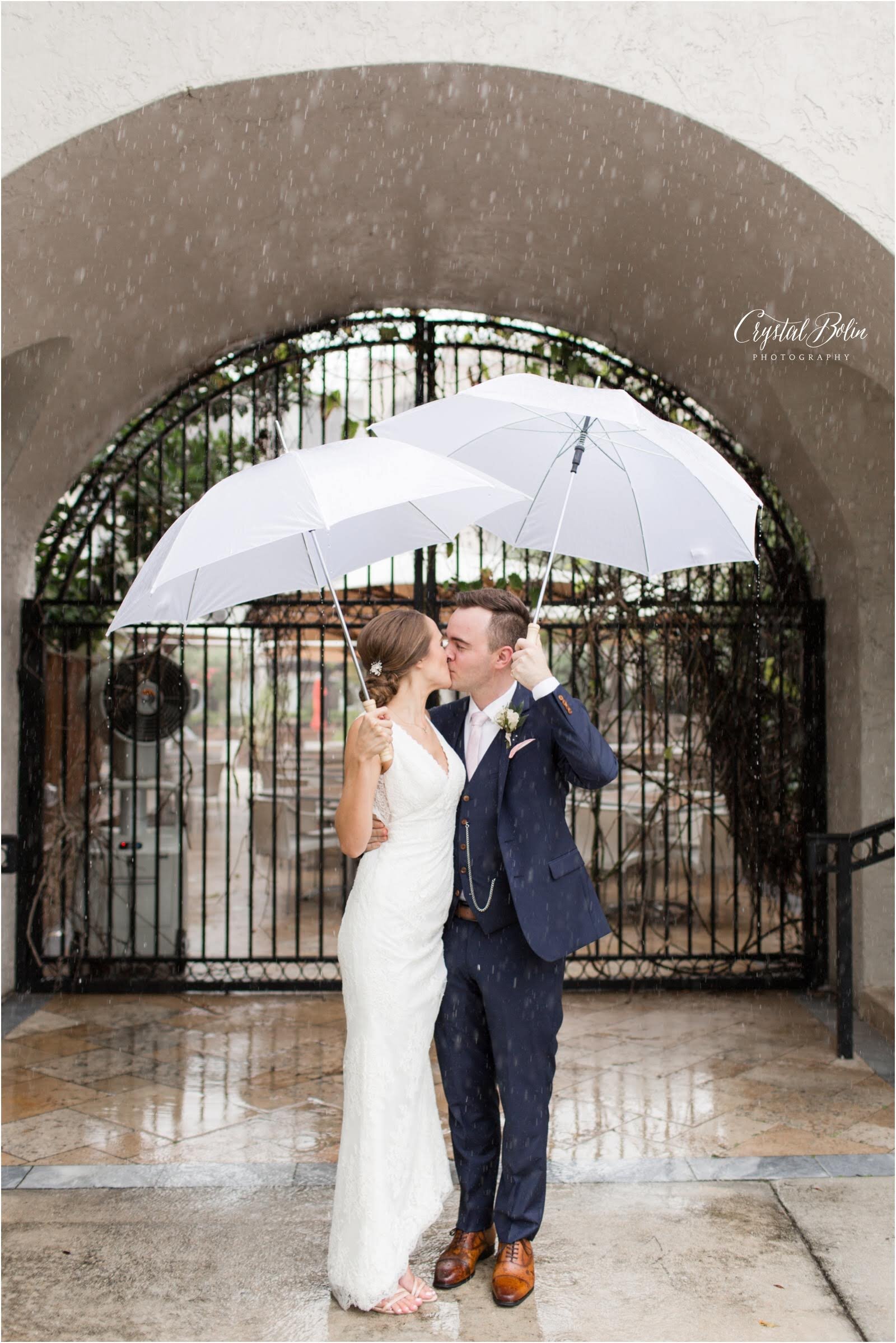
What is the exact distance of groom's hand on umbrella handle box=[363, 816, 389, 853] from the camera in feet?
10.9

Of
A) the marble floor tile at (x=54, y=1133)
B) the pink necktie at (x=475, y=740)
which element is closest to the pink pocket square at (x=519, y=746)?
the pink necktie at (x=475, y=740)

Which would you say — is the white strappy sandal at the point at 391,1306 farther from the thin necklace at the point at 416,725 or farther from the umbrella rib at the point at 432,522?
the umbrella rib at the point at 432,522

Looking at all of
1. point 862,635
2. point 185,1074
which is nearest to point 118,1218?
point 185,1074

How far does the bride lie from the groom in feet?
0.28

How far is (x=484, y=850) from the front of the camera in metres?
3.48

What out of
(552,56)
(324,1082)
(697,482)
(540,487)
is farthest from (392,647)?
(324,1082)

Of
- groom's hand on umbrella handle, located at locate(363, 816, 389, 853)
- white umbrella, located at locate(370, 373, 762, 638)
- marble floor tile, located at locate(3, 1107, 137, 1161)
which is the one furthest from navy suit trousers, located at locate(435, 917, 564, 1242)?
marble floor tile, located at locate(3, 1107, 137, 1161)

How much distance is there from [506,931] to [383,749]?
71 centimetres

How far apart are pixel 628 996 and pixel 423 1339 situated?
151 inches

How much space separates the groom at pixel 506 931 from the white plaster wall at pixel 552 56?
2027 mm

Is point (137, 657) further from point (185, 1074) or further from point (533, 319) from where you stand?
point (533, 319)

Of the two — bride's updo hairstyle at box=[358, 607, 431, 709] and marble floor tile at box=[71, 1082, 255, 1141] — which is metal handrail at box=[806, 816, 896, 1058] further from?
bride's updo hairstyle at box=[358, 607, 431, 709]

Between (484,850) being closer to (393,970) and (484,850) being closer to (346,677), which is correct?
(393,970)

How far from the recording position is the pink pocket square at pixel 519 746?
135 inches
